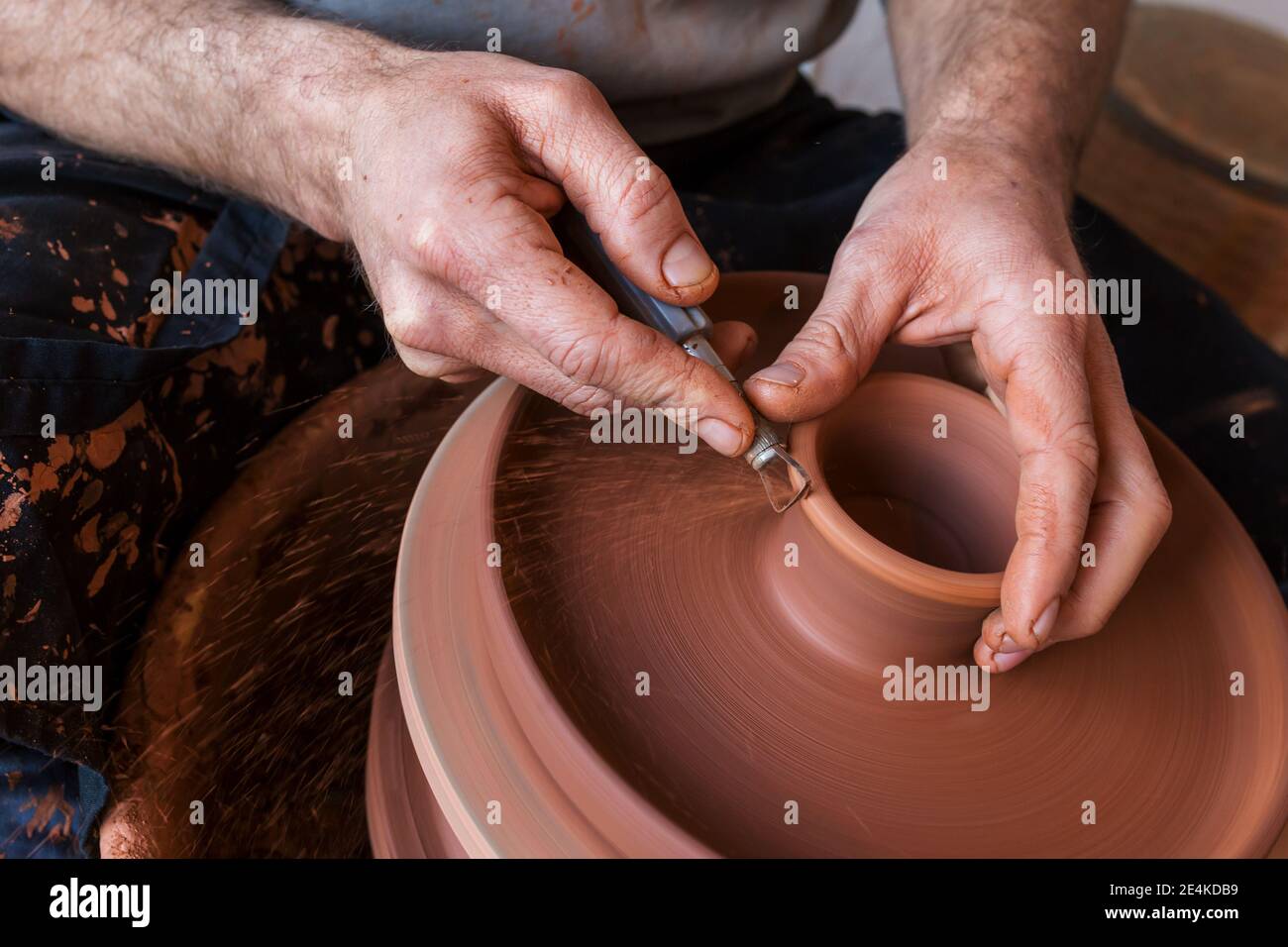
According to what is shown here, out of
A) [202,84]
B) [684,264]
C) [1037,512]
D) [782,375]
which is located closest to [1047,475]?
[1037,512]

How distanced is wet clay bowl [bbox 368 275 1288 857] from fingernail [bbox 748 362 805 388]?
2.2 inches

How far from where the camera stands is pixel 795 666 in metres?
0.88

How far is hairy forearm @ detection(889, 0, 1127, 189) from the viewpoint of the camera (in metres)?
1.20

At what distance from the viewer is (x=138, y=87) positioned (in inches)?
45.8

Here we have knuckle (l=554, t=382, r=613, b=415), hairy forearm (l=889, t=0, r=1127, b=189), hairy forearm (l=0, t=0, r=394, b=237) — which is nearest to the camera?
knuckle (l=554, t=382, r=613, b=415)

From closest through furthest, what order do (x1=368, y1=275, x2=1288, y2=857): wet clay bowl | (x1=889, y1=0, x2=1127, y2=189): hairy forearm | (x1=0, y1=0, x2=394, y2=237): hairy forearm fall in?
1. (x1=368, y1=275, x2=1288, y2=857): wet clay bowl
2. (x1=0, y1=0, x2=394, y2=237): hairy forearm
3. (x1=889, y1=0, x2=1127, y2=189): hairy forearm

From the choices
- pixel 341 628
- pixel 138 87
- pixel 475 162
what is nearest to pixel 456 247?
pixel 475 162

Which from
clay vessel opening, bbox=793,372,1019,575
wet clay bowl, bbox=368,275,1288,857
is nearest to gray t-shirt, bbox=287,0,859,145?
wet clay bowl, bbox=368,275,1288,857

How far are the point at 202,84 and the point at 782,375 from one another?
0.78 m

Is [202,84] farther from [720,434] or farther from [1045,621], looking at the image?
[1045,621]

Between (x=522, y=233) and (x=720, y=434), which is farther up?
(x=522, y=233)

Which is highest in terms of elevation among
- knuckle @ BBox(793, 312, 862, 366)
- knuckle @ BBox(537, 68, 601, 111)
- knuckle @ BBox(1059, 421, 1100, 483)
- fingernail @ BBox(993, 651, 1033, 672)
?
knuckle @ BBox(537, 68, 601, 111)

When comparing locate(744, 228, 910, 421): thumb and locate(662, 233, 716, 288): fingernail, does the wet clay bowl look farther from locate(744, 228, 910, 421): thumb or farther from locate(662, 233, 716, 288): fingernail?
locate(662, 233, 716, 288): fingernail
